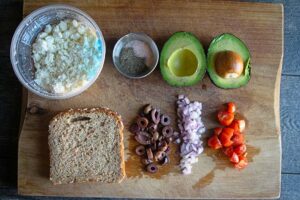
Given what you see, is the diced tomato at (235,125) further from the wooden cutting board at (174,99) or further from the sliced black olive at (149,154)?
the sliced black olive at (149,154)

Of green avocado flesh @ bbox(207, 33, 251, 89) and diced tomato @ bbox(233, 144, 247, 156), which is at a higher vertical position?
green avocado flesh @ bbox(207, 33, 251, 89)

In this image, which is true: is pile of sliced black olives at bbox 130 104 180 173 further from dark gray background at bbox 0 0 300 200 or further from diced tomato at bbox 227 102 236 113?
dark gray background at bbox 0 0 300 200

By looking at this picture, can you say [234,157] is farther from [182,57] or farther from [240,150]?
[182,57]

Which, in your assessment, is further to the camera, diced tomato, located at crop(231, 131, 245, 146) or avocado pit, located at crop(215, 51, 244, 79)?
diced tomato, located at crop(231, 131, 245, 146)

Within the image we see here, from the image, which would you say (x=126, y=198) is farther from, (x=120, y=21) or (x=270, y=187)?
(x=120, y=21)

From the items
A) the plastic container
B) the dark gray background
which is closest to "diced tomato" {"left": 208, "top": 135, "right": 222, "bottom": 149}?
the dark gray background

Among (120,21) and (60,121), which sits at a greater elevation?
(120,21)

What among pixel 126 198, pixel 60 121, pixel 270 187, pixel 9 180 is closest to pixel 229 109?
pixel 270 187

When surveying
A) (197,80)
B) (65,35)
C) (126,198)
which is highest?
(65,35)
